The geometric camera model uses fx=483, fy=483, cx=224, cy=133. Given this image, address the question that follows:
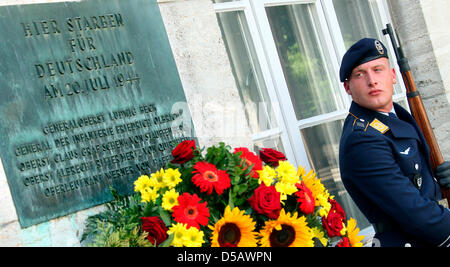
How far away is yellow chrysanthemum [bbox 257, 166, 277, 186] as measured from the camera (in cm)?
239

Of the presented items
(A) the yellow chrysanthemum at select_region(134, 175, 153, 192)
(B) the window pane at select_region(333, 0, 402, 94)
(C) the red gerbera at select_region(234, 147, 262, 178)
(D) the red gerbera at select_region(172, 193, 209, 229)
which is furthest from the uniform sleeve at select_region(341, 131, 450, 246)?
(B) the window pane at select_region(333, 0, 402, 94)

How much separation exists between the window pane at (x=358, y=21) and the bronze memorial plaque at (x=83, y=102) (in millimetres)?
1835

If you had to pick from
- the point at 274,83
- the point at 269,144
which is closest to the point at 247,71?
the point at 274,83

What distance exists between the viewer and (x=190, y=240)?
82.7 inches

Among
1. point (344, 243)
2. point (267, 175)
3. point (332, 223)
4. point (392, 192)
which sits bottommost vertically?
point (344, 243)

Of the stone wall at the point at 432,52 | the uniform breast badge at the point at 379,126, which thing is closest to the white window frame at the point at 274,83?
the uniform breast badge at the point at 379,126

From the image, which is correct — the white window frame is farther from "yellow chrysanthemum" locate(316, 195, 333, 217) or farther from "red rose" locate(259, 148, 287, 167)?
"yellow chrysanthemum" locate(316, 195, 333, 217)

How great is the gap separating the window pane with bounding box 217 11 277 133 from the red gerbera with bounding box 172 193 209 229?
1285 millimetres

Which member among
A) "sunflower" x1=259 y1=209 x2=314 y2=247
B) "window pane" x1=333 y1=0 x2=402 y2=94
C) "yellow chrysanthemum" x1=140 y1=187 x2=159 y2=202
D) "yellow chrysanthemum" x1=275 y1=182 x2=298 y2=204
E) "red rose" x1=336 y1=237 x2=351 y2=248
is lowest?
"red rose" x1=336 y1=237 x2=351 y2=248

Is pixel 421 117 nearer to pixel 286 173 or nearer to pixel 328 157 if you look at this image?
pixel 286 173

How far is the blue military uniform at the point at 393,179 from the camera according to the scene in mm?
2205

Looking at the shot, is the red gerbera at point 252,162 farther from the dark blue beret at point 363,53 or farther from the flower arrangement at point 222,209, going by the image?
the dark blue beret at point 363,53

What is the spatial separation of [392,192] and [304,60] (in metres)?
1.84

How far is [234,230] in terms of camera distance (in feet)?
7.27
